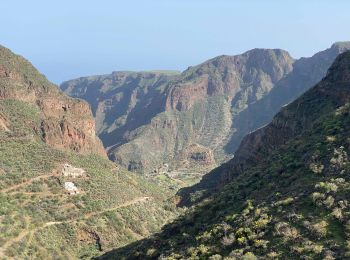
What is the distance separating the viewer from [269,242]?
33500 mm

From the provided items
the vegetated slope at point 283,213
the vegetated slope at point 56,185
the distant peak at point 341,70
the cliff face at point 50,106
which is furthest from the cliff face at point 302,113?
the cliff face at point 50,106

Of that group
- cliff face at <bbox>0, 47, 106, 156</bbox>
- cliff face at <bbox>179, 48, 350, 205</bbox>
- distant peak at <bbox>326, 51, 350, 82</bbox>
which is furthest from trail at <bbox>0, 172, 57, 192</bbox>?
distant peak at <bbox>326, 51, 350, 82</bbox>

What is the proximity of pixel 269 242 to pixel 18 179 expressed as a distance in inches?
2217

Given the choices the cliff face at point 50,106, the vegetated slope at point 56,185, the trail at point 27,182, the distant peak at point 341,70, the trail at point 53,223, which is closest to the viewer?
the trail at point 53,223

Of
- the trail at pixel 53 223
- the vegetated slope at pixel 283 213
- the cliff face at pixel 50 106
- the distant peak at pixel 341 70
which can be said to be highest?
the cliff face at pixel 50 106

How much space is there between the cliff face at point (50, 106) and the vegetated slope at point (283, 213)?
49295 millimetres

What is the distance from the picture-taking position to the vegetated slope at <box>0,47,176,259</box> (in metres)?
70.4

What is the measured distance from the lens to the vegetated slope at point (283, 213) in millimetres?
32188

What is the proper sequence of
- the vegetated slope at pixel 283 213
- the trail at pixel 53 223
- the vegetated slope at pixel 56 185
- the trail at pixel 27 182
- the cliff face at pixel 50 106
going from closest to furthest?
the vegetated slope at pixel 283 213 → the trail at pixel 53 223 → the vegetated slope at pixel 56 185 → the trail at pixel 27 182 → the cliff face at pixel 50 106

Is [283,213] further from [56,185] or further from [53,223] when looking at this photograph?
[56,185]

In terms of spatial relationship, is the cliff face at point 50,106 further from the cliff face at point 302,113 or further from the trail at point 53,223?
the cliff face at point 302,113

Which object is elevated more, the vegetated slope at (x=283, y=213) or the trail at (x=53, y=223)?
the vegetated slope at (x=283, y=213)

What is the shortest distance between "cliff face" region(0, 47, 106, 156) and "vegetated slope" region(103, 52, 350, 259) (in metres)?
49.3

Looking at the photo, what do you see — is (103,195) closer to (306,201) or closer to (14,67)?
(14,67)
